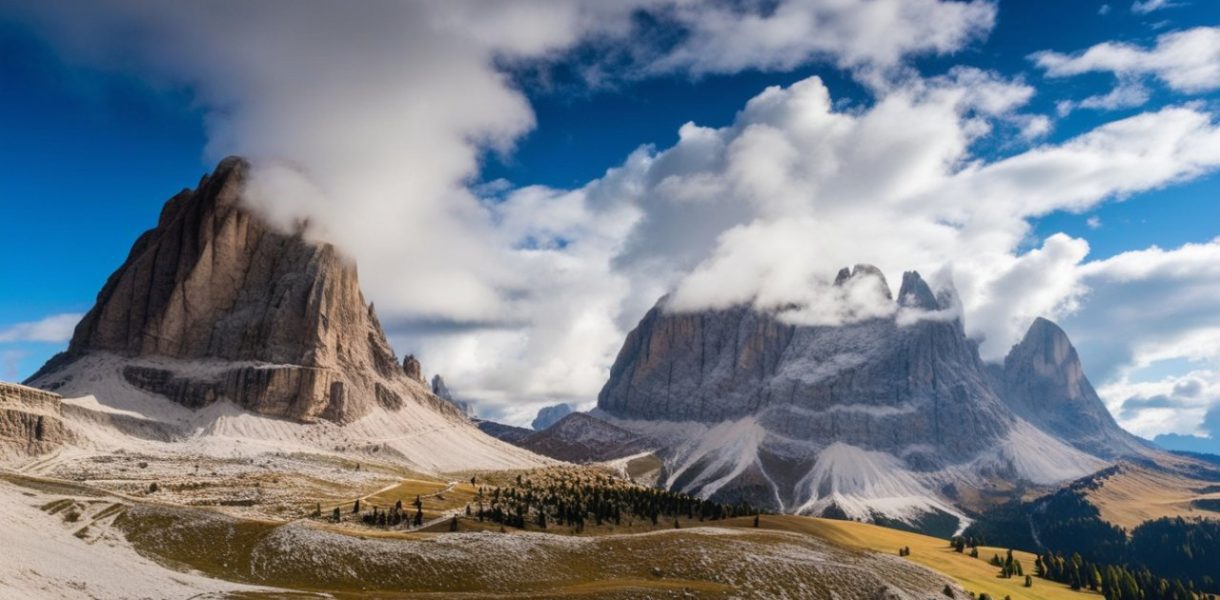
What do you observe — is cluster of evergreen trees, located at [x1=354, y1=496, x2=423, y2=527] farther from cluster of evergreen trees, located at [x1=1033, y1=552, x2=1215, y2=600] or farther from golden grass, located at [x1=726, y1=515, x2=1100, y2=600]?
cluster of evergreen trees, located at [x1=1033, y1=552, x2=1215, y2=600]

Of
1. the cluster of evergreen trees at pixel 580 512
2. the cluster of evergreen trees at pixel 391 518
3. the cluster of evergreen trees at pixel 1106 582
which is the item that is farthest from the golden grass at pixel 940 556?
the cluster of evergreen trees at pixel 391 518

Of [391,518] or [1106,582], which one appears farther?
[1106,582]

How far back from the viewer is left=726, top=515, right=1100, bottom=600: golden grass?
13389 centimetres

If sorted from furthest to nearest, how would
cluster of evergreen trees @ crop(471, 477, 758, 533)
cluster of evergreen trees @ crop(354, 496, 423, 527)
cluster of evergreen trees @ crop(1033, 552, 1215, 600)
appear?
cluster of evergreen trees @ crop(1033, 552, 1215, 600) → cluster of evergreen trees @ crop(471, 477, 758, 533) → cluster of evergreen trees @ crop(354, 496, 423, 527)

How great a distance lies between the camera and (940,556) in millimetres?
158500

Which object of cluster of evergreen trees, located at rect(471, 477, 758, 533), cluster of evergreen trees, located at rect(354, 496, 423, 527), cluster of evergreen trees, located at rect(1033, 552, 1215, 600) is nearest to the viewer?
cluster of evergreen trees, located at rect(354, 496, 423, 527)

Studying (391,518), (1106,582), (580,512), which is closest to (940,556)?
(1106,582)

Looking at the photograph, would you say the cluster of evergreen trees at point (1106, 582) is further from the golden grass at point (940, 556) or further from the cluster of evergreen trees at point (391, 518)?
the cluster of evergreen trees at point (391, 518)

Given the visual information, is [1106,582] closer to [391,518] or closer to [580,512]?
[580,512]

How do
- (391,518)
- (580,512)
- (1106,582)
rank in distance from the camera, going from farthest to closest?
(1106,582) → (580,512) → (391,518)

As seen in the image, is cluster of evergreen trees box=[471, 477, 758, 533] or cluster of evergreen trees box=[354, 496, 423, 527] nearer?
cluster of evergreen trees box=[354, 496, 423, 527]

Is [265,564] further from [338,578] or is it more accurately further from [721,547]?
[721,547]

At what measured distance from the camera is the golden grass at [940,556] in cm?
13389

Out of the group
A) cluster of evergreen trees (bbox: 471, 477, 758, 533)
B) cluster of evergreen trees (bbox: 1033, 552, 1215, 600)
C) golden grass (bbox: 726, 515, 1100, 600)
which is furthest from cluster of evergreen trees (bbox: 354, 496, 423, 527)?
cluster of evergreen trees (bbox: 1033, 552, 1215, 600)
